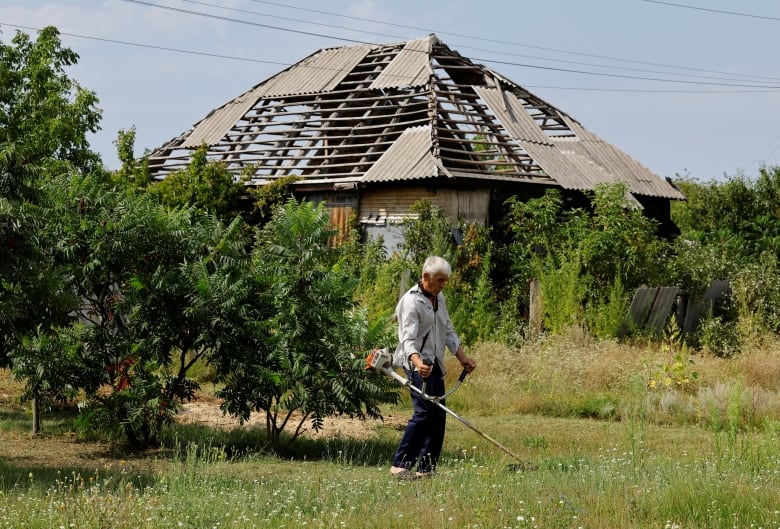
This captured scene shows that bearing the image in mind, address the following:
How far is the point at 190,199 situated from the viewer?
2402 centimetres

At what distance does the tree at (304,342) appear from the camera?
993 centimetres

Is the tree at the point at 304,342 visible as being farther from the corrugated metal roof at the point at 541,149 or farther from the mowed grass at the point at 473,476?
the corrugated metal roof at the point at 541,149

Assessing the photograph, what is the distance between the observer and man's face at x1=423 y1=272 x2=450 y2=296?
844 cm

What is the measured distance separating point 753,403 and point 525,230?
865 cm

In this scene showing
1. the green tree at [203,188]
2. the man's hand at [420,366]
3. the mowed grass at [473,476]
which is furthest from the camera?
the green tree at [203,188]

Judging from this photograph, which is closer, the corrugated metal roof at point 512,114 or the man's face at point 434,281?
the man's face at point 434,281

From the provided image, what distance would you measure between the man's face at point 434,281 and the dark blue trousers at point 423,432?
2.27 ft

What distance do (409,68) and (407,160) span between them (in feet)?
14.4

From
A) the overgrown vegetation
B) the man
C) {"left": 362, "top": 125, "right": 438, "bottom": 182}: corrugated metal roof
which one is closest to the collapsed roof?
{"left": 362, "top": 125, "right": 438, "bottom": 182}: corrugated metal roof

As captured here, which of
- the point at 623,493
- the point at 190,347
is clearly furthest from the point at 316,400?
the point at 623,493

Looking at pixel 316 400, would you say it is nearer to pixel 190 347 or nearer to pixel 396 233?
pixel 190 347

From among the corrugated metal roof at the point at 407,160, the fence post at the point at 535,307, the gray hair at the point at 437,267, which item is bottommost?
the fence post at the point at 535,307

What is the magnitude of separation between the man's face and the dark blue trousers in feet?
2.27

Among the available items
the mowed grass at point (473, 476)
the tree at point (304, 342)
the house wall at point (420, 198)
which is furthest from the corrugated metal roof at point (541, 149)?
the tree at point (304, 342)
